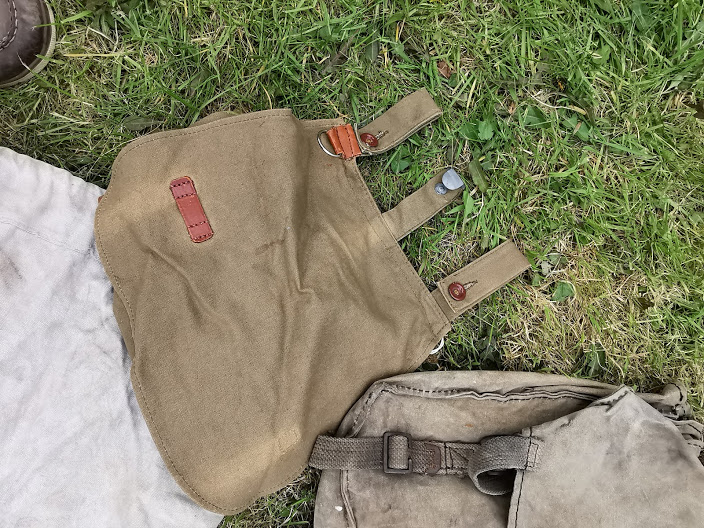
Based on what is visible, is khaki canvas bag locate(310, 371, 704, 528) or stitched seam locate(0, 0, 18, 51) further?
stitched seam locate(0, 0, 18, 51)

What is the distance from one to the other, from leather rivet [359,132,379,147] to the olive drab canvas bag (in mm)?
299

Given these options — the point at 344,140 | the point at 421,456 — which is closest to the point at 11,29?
the point at 344,140

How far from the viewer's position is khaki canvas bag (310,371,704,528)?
6.83ft

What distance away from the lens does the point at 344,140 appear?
240cm

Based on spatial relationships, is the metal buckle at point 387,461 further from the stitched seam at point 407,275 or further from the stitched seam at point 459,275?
the stitched seam at point 459,275

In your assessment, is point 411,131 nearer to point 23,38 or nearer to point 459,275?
point 459,275

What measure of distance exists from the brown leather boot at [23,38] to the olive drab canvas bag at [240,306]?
0.80 metres

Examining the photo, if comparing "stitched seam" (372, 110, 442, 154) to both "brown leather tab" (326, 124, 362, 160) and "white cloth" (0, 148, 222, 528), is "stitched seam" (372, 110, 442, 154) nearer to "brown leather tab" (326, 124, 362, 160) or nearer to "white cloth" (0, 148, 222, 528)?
"brown leather tab" (326, 124, 362, 160)

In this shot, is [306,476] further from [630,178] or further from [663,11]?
[663,11]

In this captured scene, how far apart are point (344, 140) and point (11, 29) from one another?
156 cm

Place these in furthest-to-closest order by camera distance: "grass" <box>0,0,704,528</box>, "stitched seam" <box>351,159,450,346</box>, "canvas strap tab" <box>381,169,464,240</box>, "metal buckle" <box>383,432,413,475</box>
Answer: "grass" <box>0,0,704,528</box> < "canvas strap tab" <box>381,169,464,240</box> < "stitched seam" <box>351,159,450,346</box> < "metal buckle" <box>383,432,413,475</box>

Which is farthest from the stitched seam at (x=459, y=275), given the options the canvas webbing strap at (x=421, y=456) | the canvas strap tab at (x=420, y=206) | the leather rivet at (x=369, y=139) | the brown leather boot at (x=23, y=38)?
the brown leather boot at (x=23, y=38)

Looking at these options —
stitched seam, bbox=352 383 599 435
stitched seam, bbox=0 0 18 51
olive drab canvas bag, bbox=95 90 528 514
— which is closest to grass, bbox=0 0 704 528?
stitched seam, bbox=0 0 18 51

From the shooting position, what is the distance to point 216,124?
223 cm
